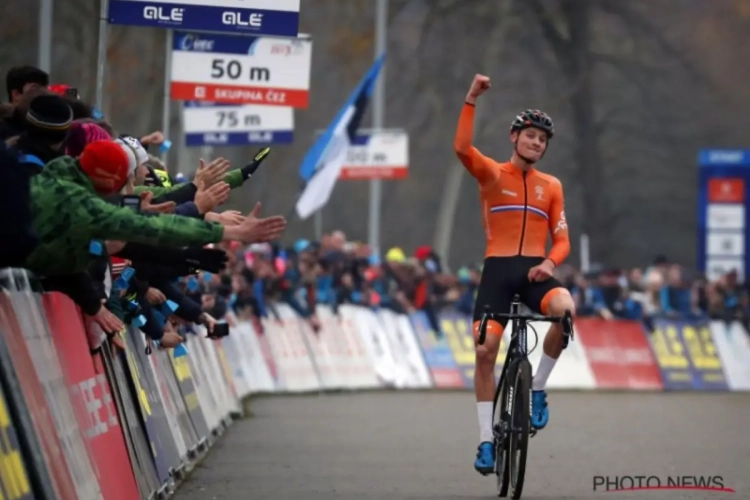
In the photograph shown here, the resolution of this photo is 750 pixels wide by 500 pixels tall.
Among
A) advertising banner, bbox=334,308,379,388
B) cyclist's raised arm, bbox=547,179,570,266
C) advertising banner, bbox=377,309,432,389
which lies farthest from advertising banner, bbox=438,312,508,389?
cyclist's raised arm, bbox=547,179,570,266

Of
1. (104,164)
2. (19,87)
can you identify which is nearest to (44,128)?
(104,164)

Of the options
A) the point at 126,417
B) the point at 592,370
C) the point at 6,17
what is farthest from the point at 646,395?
the point at 126,417

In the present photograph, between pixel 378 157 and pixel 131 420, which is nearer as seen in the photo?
pixel 131 420

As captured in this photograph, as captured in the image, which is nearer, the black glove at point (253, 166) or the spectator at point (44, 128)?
the spectator at point (44, 128)

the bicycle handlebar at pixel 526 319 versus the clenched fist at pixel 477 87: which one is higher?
A: the clenched fist at pixel 477 87

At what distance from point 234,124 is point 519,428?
1098 cm

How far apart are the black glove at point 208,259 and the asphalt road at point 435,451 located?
2370 millimetres

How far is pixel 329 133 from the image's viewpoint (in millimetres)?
24234

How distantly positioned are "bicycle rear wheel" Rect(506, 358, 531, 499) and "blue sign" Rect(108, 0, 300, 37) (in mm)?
4104

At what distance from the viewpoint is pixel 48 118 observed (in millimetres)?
9555

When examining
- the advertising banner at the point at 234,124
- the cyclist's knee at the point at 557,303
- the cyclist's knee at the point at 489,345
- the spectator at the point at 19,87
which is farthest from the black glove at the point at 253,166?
the advertising banner at the point at 234,124

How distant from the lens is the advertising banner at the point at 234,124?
21.4m

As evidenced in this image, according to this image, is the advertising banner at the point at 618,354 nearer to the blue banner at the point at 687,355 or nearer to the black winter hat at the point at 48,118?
the blue banner at the point at 687,355

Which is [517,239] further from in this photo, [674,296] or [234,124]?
[674,296]
